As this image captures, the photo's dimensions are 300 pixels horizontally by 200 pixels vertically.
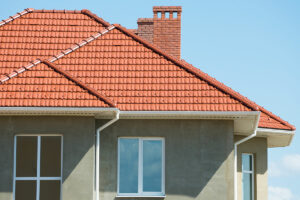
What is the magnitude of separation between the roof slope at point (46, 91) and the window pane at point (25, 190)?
197 centimetres

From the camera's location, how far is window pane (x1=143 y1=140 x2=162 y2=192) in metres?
18.5

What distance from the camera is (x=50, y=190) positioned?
17.7 meters

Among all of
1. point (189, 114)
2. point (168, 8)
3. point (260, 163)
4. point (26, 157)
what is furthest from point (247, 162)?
point (26, 157)

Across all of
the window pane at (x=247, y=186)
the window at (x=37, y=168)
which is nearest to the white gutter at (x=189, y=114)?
the window at (x=37, y=168)

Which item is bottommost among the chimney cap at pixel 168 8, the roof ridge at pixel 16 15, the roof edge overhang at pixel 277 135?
the roof edge overhang at pixel 277 135

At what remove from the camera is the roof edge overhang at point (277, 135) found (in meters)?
21.5

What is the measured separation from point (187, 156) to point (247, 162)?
461cm

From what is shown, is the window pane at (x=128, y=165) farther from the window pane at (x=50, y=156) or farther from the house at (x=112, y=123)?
the window pane at (x=50, y=156)

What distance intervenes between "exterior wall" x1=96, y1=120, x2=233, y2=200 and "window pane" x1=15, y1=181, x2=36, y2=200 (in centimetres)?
177

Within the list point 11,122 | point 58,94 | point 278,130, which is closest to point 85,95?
point 58,94

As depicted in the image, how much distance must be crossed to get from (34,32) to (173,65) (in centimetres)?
457

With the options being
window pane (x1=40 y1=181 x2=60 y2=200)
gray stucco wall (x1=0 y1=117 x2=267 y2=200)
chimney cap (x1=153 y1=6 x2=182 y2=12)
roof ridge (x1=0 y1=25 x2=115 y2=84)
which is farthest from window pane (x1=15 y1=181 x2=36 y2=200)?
chimney cap (x1=153 y1=6 x2=182 y2=12)

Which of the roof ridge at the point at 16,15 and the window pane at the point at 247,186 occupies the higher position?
the roof ridge at the point at 16,15

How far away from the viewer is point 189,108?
18281 mm
